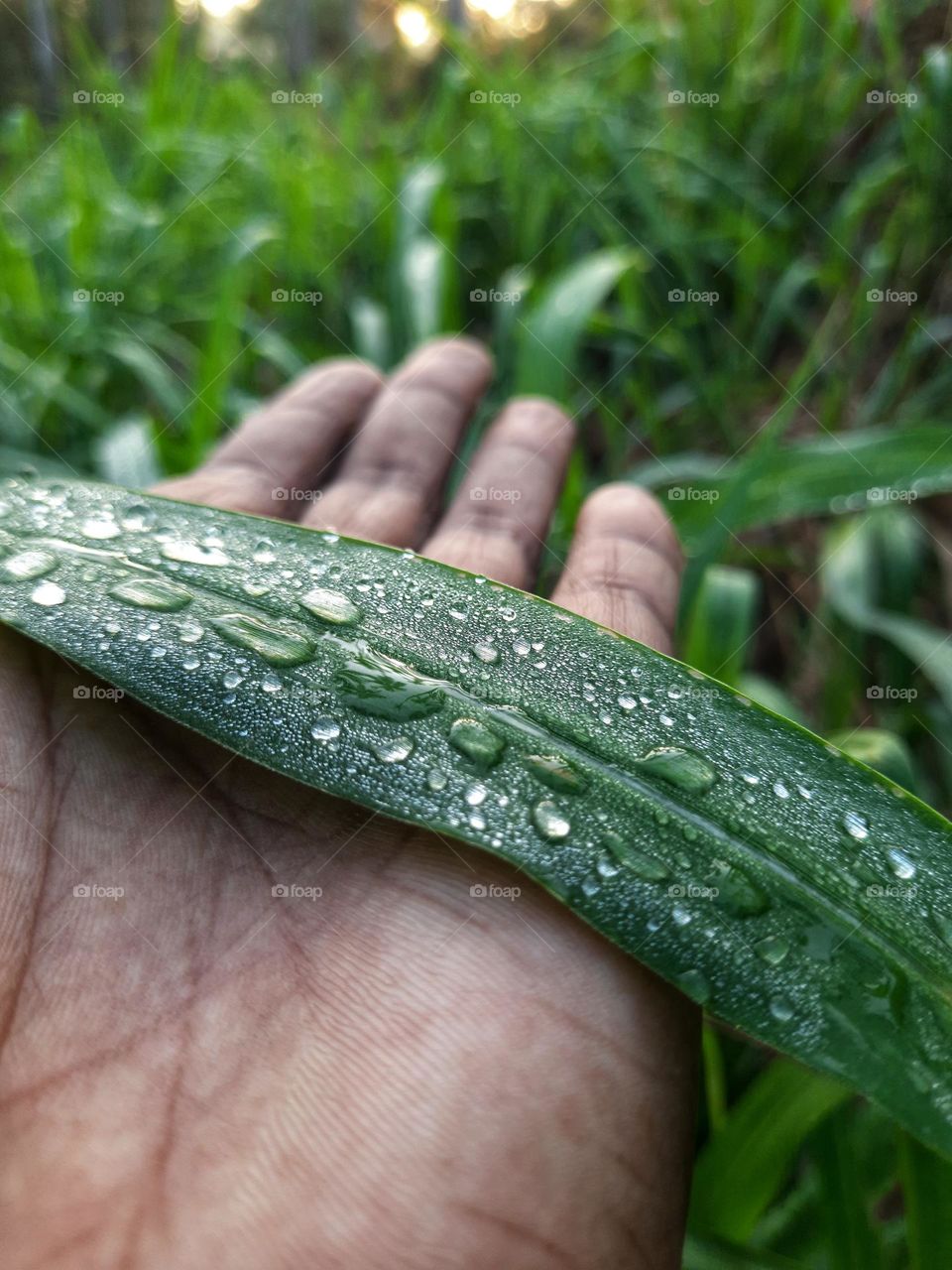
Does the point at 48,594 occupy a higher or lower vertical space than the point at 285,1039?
higher

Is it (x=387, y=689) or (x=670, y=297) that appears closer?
(x=387, y=689)

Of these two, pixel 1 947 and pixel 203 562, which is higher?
pixel 203 562

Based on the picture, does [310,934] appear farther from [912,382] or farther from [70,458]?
[912,382]

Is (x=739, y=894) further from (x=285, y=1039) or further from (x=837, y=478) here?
(x=837, y=478)

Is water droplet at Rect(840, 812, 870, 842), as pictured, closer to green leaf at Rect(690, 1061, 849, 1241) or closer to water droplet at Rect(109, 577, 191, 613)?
green leaf at Rect(690, 1061, 849, 1241)

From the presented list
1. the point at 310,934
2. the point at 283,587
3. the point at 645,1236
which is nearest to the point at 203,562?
the point at 283,587

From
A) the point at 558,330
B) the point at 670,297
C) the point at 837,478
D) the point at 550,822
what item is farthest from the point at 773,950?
the point at 670,297
